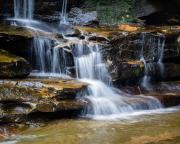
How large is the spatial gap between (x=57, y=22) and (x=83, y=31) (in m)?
3.13

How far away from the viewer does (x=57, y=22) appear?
16.6 meters

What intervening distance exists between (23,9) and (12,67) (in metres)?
6.26

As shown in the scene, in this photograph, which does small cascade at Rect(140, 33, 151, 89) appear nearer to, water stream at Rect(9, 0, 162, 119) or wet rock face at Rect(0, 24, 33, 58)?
water stream at Rect(9, 0, 162, 119)

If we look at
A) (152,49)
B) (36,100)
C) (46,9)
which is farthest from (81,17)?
(36,100)

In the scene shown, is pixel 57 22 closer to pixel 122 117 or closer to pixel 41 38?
pixel 41 38

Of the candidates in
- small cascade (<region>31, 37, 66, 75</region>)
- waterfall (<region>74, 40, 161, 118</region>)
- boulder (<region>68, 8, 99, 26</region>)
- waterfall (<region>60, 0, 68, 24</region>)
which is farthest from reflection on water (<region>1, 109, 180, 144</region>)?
waterfall (<region>60, 0, 68, 24</region>)

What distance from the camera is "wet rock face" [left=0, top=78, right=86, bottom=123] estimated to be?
917cm

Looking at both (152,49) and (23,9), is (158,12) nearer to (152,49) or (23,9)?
(152,49)

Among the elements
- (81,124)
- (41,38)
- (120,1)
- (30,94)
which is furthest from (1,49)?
(120,1)

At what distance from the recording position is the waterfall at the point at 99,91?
10.3 m

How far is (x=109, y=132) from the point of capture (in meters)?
8.52

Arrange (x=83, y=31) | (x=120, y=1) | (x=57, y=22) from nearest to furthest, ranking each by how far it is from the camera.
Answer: (x=83, y=31), (x=57, y=22), (x=120, y=1)

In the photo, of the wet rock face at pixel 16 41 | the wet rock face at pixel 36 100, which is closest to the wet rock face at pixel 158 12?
the wet rock face at pixel 16 41

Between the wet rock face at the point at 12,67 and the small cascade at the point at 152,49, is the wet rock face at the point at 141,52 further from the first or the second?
the wet rock face at the point at 12,67
